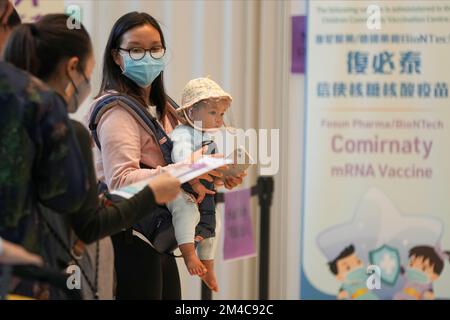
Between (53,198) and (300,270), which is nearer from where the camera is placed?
(53,198)

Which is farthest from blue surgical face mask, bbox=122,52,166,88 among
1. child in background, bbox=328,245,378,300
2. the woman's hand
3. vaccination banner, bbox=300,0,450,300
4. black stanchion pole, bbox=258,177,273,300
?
child in background, bbox=328,245,378,300

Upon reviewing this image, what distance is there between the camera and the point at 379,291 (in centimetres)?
354

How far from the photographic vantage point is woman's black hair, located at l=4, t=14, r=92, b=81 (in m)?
1.49

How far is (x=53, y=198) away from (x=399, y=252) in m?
2.35

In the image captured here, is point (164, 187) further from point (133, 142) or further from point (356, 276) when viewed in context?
point (356, 276)

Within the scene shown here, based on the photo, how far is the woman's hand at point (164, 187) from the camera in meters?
1.65

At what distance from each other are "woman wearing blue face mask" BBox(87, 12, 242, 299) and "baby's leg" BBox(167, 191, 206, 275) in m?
0.08

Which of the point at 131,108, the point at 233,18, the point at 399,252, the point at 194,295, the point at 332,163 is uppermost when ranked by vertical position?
the point at 233,18

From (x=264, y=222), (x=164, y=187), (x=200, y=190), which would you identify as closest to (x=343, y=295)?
(x=264, y=222)

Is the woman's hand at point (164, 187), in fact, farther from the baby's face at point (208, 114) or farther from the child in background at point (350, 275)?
the child in background at point (350, 275)

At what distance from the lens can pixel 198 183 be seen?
2.09 m

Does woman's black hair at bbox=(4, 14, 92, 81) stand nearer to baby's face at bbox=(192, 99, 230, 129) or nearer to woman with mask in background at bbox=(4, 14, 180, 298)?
woman with mask in background at bbox=(4, 14, 180, 298)
